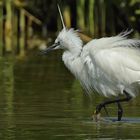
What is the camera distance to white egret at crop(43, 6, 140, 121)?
12234 millimetres

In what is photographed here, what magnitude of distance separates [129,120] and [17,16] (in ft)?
50.5

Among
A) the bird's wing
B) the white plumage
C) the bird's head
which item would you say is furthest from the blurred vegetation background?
the bird's wing

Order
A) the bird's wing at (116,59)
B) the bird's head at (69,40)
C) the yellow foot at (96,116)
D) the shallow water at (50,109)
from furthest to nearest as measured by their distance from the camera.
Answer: the bird's head at (69,40) → the bird's wing at (116,59) → the yellow foot at (96,116) → the shallow water at (50,109)

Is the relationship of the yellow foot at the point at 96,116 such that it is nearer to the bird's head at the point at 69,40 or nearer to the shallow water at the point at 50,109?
the shallow water at the point at 50,109

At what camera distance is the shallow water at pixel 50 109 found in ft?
34.9

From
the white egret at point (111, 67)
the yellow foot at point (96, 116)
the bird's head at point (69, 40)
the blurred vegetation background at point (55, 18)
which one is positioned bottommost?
the yellow foot at point (96, 116)

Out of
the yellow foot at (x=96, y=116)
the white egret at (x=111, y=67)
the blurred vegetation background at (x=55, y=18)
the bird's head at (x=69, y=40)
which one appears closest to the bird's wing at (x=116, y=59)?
the white egret at (x=111, y=67)

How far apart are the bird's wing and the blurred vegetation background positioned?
39.9 ft

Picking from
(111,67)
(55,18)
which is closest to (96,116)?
(111,67)

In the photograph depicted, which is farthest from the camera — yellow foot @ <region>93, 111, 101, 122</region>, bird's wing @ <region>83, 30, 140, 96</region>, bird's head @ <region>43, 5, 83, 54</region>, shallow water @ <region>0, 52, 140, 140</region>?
bird's head @ <region>43, 5, 83, 54</region>

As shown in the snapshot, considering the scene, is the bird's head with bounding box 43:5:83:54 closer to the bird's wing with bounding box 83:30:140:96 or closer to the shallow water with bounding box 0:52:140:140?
the bird's wing with bounding box 83:30:140:96

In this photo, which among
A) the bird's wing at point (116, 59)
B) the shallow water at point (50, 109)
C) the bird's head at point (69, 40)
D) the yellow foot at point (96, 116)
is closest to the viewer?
the shallow water at point (50, 109)

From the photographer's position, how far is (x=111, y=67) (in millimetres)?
12273

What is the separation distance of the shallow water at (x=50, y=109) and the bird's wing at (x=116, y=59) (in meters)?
0.60
